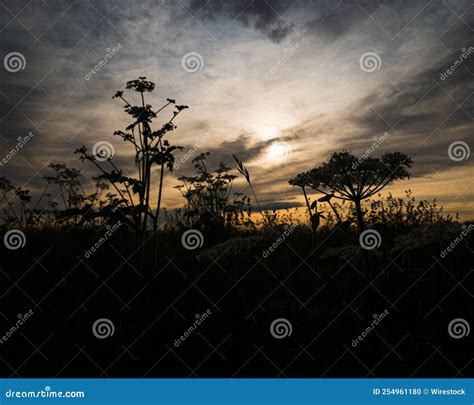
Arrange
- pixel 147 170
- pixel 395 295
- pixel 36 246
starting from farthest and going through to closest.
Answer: pixel 36 246, pixel 147 170, pixel 395 295

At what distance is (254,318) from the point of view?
5059mm

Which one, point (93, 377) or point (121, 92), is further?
point (121, 92)

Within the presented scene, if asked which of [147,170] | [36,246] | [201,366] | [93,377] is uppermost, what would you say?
[147,170]

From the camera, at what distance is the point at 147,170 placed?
21.4 feet

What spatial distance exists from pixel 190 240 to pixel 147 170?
1.60 meters

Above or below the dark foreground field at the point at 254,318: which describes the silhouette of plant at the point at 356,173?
above

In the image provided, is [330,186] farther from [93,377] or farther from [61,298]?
[61,298]

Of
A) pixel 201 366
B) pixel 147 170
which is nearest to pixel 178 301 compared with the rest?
pixel 201 366

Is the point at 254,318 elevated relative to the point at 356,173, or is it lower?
lower

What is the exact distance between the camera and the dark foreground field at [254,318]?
4.31 metres

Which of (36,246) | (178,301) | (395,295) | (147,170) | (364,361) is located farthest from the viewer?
(36,246)

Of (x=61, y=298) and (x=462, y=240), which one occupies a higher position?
(x=462, y=240)

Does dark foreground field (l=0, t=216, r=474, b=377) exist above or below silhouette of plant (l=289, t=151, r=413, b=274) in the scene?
below

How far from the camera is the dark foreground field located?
14.1 feet
